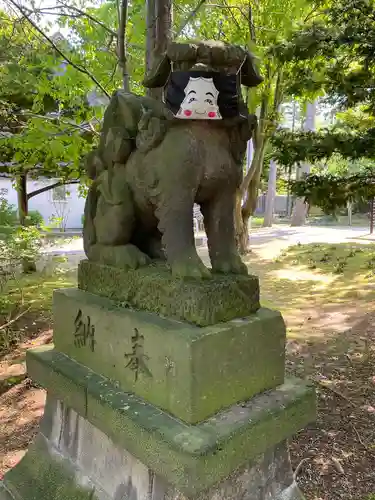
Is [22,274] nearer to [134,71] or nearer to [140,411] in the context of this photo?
[134,71]

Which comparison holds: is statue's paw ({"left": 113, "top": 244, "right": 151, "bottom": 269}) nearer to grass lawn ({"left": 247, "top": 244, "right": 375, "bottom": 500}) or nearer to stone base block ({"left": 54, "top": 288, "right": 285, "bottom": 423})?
stone base block ({"left": 54, "top": 288, "right": 285, "bottom": 423})

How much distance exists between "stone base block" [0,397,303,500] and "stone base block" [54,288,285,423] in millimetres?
275

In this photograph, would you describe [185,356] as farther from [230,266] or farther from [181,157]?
[181,157]

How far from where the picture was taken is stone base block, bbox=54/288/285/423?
5.16 ft

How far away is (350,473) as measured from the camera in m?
2.59

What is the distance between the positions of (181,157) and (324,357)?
3228 mm

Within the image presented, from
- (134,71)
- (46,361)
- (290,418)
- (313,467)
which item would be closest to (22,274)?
(134,71)

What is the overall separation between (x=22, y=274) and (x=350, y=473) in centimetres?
618

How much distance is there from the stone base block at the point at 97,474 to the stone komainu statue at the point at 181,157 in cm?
81

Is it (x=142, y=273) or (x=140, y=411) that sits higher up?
(x=142, y=273)

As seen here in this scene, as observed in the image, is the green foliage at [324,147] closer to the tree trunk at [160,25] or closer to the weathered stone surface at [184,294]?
the tree trunk at [160,25]

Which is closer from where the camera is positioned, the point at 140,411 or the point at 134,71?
the point at 140,411

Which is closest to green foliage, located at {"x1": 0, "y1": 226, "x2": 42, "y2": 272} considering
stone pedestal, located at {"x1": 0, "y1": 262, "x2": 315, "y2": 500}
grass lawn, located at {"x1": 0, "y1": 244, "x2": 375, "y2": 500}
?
grass lawn, located at {"x1": 0, "y1": 244, "x2": 375, "y2": 500}

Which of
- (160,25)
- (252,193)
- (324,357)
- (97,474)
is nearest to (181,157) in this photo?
(97,474)
